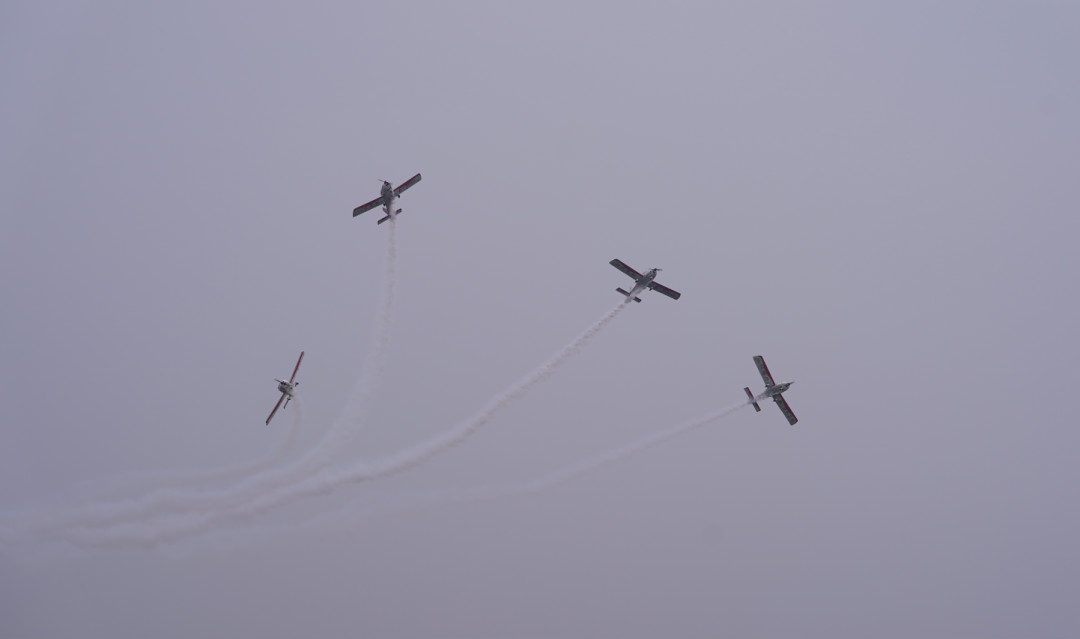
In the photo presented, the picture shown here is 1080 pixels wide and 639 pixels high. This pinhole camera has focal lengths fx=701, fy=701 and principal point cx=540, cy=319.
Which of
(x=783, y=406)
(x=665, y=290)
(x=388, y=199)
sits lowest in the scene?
(x=783, y=406)

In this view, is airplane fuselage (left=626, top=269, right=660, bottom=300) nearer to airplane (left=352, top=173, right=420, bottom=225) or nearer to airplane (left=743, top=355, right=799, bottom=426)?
airplane (left=743, top=355, right=799, bottom=426)

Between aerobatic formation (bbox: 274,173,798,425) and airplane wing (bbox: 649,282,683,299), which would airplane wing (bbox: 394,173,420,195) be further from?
airplane wing (bbox: 649,282,683,299)

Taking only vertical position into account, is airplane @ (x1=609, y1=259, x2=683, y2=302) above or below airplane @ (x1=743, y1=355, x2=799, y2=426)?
above

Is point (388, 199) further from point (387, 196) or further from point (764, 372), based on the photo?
point (764, 372)

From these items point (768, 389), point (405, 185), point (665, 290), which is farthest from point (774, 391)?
point (405, 185)

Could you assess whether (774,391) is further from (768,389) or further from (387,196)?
(387,196)

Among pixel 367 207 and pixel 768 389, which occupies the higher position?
pixel 367 207

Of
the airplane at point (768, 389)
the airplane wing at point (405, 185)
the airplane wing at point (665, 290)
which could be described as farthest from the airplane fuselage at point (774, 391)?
the airplane wing at point (405, 185)

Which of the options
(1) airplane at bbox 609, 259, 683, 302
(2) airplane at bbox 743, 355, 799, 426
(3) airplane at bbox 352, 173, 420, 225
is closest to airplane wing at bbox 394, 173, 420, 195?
(3) airplane at bbox 352, 173, 420, 225

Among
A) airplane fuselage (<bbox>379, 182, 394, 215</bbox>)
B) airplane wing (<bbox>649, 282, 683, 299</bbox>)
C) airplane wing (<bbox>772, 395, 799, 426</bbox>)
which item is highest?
airplane fuselage (<bbox>379, 182, 394, 215</bbox>)

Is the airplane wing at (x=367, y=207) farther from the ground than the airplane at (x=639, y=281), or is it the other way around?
the airplane wing at (x=367, y=207)

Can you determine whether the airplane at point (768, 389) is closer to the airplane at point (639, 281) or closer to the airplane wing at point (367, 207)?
the airplane at point (639, 281)

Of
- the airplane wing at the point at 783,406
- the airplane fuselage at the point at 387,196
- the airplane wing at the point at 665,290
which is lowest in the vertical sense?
the airplane wing at the point at 783,406

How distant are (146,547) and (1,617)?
102720 mm
